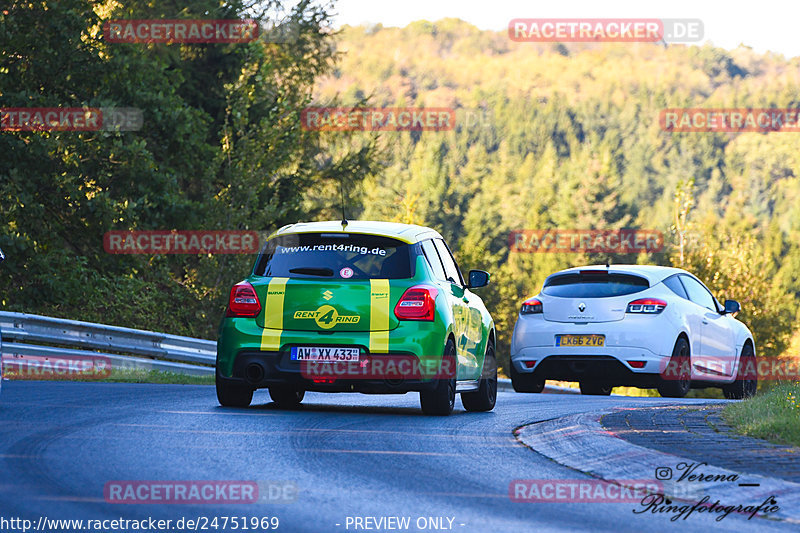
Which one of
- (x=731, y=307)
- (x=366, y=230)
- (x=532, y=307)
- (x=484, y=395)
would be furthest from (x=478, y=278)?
(x=731, y=307)

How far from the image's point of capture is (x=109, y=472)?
700 centimetres

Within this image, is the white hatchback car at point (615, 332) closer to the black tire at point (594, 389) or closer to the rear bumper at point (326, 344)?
the black tire at point (594, 389)

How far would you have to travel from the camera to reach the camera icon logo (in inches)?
278

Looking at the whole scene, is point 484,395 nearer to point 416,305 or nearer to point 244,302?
point 416,305

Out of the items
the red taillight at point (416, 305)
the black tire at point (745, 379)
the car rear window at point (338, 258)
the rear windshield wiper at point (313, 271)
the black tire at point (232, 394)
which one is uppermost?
the car rear window at point (338, 258)

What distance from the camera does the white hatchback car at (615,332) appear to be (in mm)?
15414

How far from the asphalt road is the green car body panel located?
40cm

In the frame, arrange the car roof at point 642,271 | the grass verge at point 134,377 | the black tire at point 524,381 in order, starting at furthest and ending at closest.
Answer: the grass verge at point 134,377, the black tire at point 524,381, the car roof at point 642,271

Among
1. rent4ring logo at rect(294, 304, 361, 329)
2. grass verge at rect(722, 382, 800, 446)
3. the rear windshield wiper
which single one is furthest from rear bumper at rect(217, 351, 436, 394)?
grass verge at rect(722, 382, 800, 446)

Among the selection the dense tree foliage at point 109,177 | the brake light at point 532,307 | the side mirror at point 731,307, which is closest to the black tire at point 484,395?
the brake light at point 532,307

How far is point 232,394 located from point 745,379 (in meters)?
9.23

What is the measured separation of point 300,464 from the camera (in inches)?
300

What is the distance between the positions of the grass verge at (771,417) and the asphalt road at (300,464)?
5.53 ft

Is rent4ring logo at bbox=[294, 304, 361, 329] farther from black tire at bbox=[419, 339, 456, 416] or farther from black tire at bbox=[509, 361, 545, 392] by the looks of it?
black tire at bbox=[509, 361, 545, 392]
